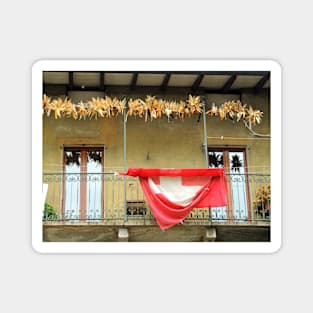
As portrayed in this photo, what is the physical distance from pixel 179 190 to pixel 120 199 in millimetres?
1085

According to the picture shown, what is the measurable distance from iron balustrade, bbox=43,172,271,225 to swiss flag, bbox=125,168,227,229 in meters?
0.54

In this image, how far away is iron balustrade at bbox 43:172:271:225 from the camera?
29.9ft

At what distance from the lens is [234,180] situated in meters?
9.39

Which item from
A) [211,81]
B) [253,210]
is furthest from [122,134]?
[253,210]

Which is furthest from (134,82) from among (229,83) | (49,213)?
(49,213)

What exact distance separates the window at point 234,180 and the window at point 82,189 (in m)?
1.62

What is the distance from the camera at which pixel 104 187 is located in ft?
30.6

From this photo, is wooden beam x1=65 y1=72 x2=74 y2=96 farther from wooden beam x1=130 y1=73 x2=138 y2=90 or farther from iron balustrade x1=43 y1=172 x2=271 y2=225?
iron balustrade x1=43 y1=172 x2=271 y2=225

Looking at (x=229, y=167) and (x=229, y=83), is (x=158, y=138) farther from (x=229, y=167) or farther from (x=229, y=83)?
(x=229, y=83)

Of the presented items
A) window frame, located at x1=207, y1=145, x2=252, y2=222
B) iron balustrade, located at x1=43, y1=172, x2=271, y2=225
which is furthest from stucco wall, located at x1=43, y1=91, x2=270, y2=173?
iron balustrade, located at x1=43, y1=172, x2=271, y2=225

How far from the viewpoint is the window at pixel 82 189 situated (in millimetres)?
9164

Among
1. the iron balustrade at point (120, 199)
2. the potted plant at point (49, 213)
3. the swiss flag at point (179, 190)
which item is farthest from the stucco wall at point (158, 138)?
the swiss flag at point (179, 190)
